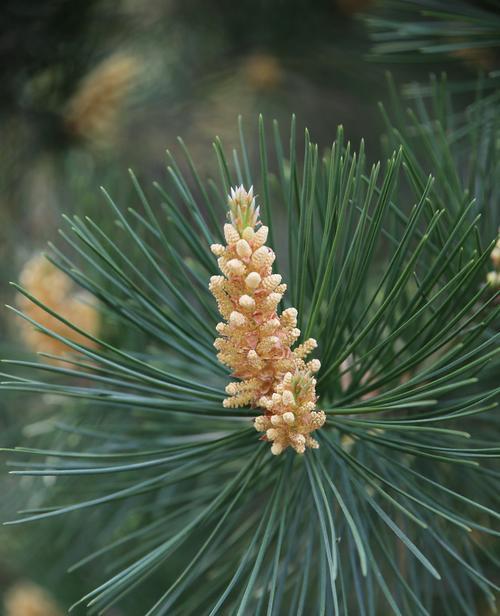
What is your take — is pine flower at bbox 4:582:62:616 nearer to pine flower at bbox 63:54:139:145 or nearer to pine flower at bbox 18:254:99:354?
pine flower at bbox 18:254:99:354

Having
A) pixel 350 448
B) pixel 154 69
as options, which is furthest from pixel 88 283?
pixel 154 69

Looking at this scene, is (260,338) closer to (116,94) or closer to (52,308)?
(52,308)

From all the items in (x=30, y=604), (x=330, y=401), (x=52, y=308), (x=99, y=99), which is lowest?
(x=30, y=604)

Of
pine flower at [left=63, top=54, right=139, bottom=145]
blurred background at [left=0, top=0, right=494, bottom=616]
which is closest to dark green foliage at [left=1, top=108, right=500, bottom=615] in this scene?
blurred background at [left=0, top=0, right=494, bottom=616]

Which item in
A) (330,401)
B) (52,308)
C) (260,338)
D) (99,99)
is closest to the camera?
(260,338)

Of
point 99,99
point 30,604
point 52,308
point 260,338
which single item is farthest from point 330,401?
point 30,604

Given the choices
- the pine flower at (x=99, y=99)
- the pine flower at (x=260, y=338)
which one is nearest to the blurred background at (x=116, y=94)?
the pine flower at (x=99, y=99)

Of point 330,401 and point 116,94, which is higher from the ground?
point 116,94

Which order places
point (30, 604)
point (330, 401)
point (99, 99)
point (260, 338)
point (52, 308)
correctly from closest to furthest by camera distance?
point (260, 338) → point (330, 401) → point (52, 308) → point (99, 99) → point (30, 604)
